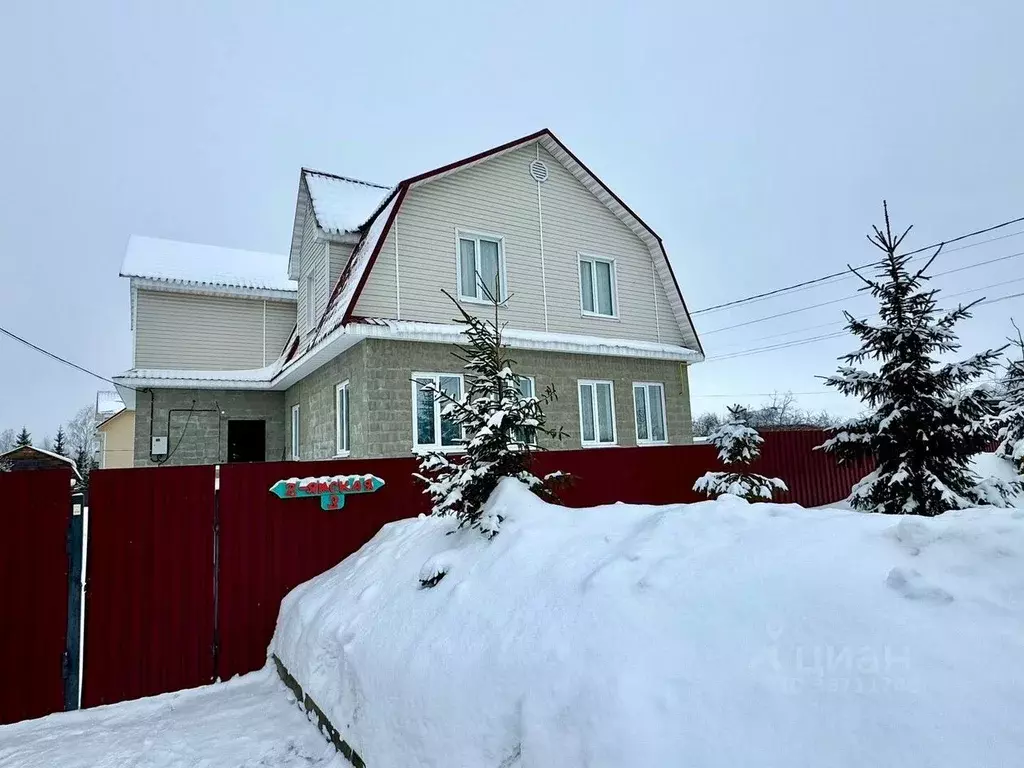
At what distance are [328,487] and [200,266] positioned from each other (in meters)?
12.1

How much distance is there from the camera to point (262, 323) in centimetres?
1489

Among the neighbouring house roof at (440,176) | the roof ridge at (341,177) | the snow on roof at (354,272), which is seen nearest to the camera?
the snow on roof at (354,272)

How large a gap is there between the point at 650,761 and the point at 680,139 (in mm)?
32070

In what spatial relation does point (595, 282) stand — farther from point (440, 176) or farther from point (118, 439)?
point (118, 439)

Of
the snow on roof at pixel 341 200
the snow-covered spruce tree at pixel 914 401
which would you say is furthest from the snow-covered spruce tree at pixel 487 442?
the snow on roof at pixel 341 200

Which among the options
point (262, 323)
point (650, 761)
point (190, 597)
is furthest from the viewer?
point (262, 323)

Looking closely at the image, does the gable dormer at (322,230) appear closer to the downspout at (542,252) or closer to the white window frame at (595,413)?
the downspout at (542,252)

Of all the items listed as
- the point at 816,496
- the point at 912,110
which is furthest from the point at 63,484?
the point at 912,110

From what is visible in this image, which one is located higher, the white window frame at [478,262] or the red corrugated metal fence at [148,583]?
the white window frame at [478,262]

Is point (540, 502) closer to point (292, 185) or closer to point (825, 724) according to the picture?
point (825, 724)

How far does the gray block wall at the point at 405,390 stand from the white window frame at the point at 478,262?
1.22 meters

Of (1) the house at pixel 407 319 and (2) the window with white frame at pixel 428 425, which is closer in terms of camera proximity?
(2) the window with white frame at pixel 428 425

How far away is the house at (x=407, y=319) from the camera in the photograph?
31.4 feet

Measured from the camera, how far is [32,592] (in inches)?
176
